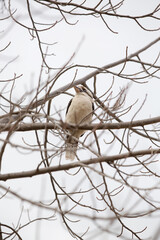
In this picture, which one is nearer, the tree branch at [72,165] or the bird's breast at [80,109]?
the tree branch at [72,165]

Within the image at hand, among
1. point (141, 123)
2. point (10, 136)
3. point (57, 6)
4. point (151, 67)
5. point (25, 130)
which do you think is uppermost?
point (57, 6)

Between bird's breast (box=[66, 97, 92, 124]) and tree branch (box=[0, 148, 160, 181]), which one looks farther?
bird's breast (box=[66, 97, 92, 124])

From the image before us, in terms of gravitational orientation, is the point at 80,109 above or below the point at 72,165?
above

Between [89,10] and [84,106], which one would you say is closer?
[89,10]

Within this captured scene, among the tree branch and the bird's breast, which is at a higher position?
the bird's breast

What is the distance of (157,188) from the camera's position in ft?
7.97

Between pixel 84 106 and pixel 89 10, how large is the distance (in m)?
1.79

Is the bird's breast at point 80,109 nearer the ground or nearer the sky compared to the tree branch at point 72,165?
nearer the sky

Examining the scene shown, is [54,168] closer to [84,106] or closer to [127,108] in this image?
[127,108]

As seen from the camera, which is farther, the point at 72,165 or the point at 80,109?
the point at 80,109

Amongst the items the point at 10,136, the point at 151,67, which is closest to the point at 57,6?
the point at 151,67

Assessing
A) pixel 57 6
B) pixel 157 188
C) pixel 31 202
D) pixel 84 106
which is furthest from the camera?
pixel 84 106

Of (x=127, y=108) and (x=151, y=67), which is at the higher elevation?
(x=151, y=67)

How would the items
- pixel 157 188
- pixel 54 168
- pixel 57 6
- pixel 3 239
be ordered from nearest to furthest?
pixel 157 188 → pixel 54 168 → pixel 3 239 → pixel 57 6
